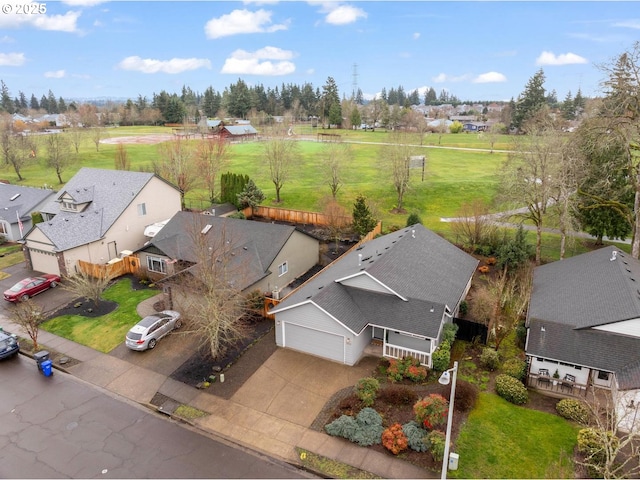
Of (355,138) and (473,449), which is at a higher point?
(355,138)

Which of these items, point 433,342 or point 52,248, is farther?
point 52,248

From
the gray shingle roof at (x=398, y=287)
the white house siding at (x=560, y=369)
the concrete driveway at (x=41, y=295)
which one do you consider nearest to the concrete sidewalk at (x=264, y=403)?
the gray shingle roof at (x=398, y=287)

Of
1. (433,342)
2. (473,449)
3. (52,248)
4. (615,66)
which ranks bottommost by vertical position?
(473,449)

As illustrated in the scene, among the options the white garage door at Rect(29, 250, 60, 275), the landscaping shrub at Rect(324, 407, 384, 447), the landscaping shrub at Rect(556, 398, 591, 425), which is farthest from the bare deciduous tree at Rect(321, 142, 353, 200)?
the landscaping shrub at Rect(556, 398, 591, 425)

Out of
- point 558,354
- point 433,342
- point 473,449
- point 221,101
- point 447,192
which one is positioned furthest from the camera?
point 221,101

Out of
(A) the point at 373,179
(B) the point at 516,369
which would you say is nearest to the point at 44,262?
(B) the point at 516,369

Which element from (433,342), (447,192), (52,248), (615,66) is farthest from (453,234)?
(52,248)

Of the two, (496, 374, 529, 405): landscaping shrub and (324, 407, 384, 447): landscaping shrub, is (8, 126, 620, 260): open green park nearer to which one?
(496, 374, 529, 405): landscaping shrub

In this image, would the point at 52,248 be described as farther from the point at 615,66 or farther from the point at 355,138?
the point at 355,138

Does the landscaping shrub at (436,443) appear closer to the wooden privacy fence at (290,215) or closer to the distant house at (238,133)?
the wooden privacy fence at (290,215)
